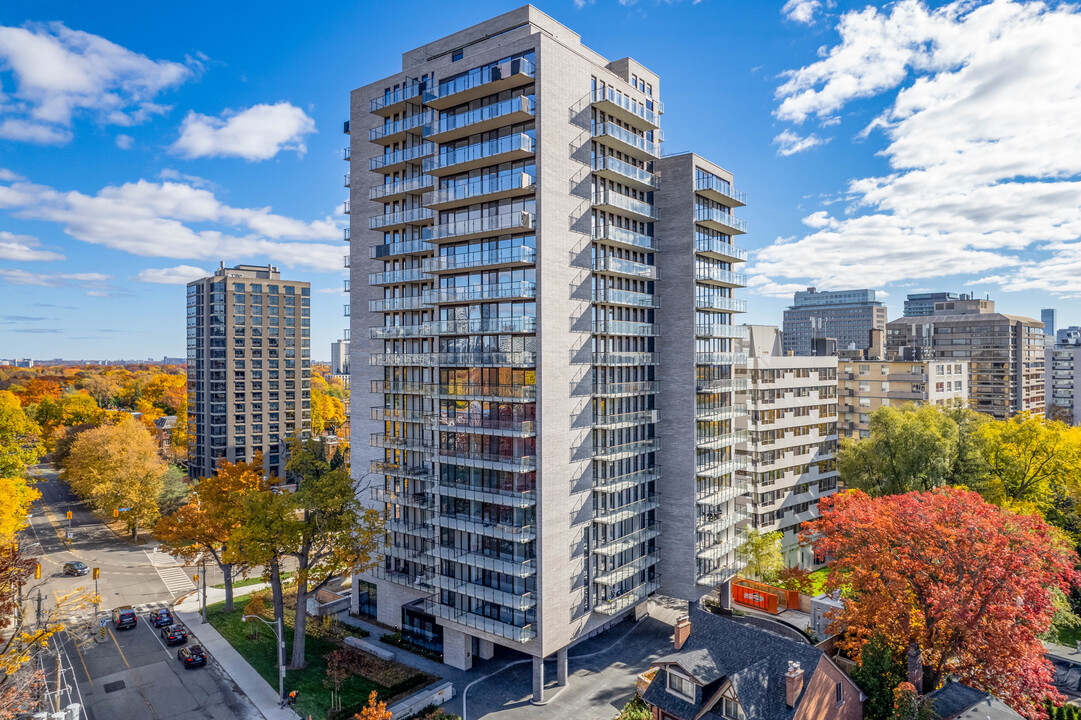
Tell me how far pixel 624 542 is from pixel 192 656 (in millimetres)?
31136

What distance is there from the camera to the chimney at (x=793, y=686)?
29234mm

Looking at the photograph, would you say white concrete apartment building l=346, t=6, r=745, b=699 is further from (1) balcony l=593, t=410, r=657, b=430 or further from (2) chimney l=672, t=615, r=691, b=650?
(2) chimney l=672, t=615, r=691, b=650

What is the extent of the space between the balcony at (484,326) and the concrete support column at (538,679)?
20.5m

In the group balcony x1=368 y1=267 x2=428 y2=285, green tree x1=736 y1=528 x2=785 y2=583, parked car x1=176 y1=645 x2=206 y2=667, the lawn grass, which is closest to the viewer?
the lawn grass

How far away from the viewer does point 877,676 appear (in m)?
33.6

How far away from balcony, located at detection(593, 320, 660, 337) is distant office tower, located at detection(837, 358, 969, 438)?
42.9 meters

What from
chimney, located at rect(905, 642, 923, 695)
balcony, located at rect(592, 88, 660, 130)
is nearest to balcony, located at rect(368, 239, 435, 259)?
balcony, located at rect(592, 88, 660, 130)

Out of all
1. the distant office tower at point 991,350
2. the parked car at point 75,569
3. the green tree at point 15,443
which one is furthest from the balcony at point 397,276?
the distant office tower at point 991,350

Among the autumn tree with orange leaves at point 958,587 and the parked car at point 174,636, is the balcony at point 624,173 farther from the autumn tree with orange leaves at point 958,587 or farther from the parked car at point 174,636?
the parked car at point 174,636

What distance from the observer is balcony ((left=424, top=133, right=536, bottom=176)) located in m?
37.7

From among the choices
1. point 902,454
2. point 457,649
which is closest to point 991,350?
point 902,454

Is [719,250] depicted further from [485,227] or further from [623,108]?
[485,227]

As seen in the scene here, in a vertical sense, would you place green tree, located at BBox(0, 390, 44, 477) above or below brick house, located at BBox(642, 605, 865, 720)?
above

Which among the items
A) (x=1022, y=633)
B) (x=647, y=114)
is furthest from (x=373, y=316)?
(x=1022, y=633)
